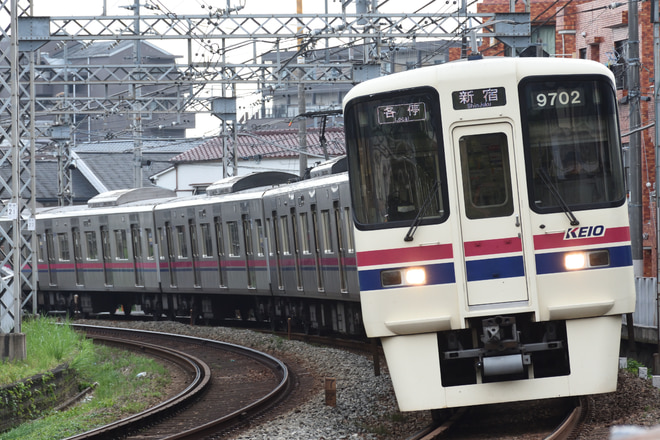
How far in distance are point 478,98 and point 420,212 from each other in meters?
0.93

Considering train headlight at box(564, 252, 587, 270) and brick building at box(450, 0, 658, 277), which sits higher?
brick building at box(450, 0, 658, 277)

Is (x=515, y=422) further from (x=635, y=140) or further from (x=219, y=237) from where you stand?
(x=219, y=237)

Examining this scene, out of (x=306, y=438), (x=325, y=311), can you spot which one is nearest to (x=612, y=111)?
(x=306, y=438)

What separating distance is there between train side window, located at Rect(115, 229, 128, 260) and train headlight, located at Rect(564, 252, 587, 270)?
724 inches

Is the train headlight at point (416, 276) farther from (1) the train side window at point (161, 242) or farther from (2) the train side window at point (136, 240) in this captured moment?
Answer: (2) the train side window at point (136, 240)

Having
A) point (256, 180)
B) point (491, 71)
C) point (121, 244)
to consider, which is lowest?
point (121, 244)

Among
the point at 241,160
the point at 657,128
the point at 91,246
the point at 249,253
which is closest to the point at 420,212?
the point at 657,128

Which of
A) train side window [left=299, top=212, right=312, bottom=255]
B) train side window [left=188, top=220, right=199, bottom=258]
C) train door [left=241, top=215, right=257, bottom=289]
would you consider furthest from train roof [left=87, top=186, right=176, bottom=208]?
train side window [left=299, top=212, right=312, bottom=255]

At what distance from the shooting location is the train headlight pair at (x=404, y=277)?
8.30 metres

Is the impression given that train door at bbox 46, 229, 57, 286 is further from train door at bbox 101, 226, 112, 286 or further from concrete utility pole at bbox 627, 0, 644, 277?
concrete utility pole at bbox 627, 0, 644, 277

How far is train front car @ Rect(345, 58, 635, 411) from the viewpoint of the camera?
8227mm

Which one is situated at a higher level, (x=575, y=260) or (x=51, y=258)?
(x=575, y=260)

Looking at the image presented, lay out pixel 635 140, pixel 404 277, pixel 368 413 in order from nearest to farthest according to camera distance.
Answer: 1. pixel 404 277
2. pixel 368 413
3. pixel 635 140

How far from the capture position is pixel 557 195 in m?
8.28
